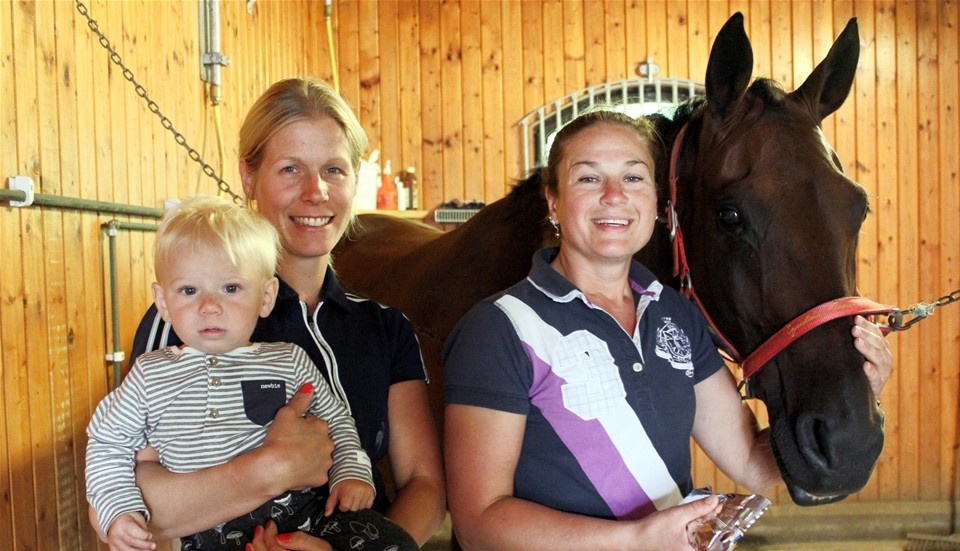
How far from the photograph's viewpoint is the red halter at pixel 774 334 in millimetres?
1168

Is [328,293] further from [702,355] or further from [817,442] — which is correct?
[817,442]

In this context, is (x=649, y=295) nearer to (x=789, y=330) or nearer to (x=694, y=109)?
(x=789, y=330)

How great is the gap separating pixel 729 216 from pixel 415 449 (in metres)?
0.67

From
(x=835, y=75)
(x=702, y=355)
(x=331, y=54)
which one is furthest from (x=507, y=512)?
(x=331, y=54)

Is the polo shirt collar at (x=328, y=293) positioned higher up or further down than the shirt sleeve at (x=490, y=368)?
higher up

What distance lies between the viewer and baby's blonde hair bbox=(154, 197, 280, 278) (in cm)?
104

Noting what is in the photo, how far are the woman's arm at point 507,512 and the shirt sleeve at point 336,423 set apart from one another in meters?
0.13

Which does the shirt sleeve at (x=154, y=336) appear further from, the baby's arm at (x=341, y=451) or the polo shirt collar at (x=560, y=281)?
the polo shirt collar at (x=560, y=281)

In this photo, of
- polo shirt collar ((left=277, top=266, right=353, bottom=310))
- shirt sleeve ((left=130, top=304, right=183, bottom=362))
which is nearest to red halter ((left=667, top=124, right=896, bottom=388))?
polo shirt collar ((left=277, top=266, right=353, bottom=310))

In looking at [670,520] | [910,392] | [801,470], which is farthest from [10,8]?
[910,392]

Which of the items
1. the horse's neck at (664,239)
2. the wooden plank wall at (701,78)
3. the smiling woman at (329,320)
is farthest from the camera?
the wooden plank wall at (701,78)

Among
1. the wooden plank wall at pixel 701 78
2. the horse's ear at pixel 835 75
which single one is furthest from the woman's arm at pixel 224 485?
the wooden plank wall at pixel 701 78

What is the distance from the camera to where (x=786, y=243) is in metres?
1.25

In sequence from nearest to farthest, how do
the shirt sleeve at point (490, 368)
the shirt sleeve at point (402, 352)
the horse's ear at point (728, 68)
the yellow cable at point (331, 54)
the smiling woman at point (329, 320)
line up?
the shirt sleeve at point (490, 368) → the smiling woman at point (329, 320) → the shirt sleeve at point (402, 352) → the horse's ear at point (728, 68) → the yellow cable at point (331, 54)
